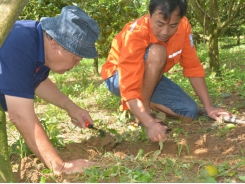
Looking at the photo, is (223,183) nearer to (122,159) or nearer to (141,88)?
(122,159)

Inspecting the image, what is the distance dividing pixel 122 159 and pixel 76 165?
0.34m

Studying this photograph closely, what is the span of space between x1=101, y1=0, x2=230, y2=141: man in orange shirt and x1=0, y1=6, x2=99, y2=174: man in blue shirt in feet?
2.07

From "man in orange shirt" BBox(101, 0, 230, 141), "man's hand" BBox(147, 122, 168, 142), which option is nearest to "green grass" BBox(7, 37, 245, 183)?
"man's hand" BBox(147, 122, 168, 142)

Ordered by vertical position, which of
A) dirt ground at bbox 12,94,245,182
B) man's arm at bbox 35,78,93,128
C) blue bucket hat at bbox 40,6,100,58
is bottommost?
dirt ground at bbox 12,94,245,182

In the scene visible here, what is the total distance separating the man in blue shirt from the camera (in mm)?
2107

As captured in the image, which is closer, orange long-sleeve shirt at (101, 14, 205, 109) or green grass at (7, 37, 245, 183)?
green grass at (7, 37, 245, 183)

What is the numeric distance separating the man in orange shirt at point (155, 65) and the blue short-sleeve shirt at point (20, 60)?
827mm

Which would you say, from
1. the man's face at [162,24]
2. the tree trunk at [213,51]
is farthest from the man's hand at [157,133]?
the tree trunk at [213,51]

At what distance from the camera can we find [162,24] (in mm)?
2863

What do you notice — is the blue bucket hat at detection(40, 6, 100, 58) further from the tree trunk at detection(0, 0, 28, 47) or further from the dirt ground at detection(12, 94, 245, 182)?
the dirt ground at detection(12, 94, 245, 182)

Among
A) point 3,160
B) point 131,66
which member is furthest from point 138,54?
point 3,160

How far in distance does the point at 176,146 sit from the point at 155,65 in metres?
0.73

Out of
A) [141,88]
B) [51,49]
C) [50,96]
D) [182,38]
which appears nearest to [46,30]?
[51,49]

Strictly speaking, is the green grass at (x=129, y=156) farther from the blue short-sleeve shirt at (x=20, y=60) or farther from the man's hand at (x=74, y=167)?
the blue short-sleeve shirt at (x=20, y=60)
